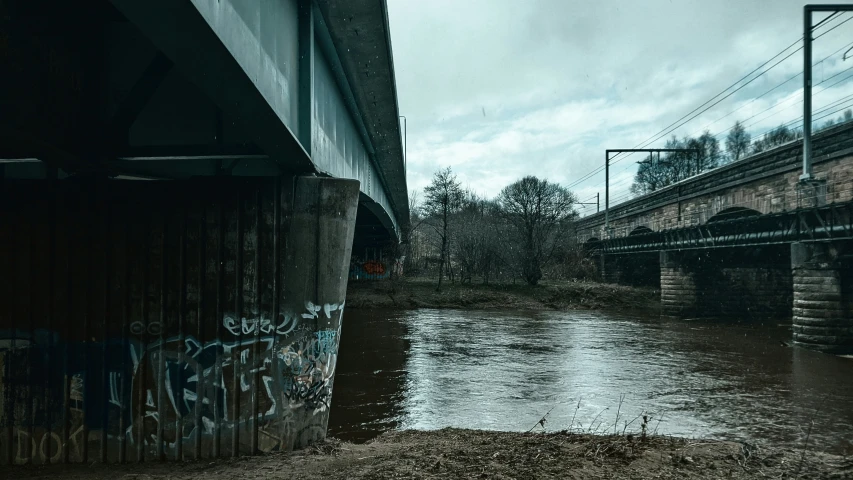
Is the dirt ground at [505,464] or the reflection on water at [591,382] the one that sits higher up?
the dirt ground at [505,464]

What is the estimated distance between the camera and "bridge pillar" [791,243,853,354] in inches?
795

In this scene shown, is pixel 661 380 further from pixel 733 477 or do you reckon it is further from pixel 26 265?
pixel 26 265

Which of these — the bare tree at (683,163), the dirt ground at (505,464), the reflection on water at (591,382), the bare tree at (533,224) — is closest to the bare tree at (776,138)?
the bare tree at (683,163)

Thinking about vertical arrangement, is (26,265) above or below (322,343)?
above

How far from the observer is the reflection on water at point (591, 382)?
10594mm

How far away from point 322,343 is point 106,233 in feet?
9.31

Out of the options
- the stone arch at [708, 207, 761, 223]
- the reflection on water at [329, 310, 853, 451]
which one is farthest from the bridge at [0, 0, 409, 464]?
the stone arch at [708, 207, 761, 223]

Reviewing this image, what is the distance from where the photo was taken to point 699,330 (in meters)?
27.5

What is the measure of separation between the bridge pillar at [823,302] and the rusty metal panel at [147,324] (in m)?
20.5

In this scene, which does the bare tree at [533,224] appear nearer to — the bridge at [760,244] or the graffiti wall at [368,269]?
the bridge at [760,244]

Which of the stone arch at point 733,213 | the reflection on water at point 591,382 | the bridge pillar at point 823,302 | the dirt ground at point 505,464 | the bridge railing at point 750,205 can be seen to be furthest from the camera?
the stone arch at point 733,213

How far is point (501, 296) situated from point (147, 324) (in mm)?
33661

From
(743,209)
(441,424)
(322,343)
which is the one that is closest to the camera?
(322,343)

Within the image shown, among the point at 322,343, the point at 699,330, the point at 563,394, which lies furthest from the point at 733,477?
the point at 699,330
